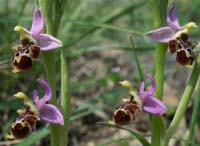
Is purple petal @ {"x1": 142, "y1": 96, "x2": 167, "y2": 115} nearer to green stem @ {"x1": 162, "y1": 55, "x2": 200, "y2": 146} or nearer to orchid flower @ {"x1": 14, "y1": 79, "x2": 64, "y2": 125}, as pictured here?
green stem @ {"x1": 162, "y1": 55, "x2": 200, "y2": 146}

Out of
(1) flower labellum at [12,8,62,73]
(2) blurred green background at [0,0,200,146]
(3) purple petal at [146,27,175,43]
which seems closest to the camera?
(1) flower labellum at [12,8,62,73]

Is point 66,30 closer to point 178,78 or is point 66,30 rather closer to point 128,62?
point 128,62

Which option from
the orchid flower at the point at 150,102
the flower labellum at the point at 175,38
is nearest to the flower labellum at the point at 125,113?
the orchid flower at the point at 150,102

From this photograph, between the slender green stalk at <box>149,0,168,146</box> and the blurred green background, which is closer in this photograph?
the slender green stalk at <box>149,0,168,146</box>

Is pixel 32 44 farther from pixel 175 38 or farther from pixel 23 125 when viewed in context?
pixel 175 38

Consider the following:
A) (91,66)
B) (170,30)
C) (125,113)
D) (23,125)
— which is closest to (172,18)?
(170,30)

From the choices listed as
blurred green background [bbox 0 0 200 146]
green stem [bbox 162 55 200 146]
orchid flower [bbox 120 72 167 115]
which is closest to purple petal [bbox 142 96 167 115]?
orchid flower [bbox 120 72 167 115]
